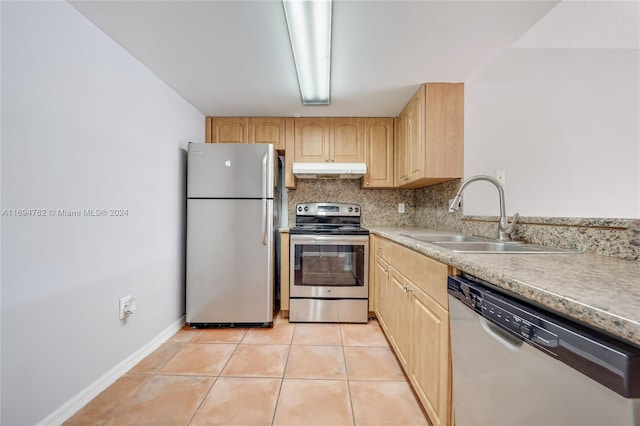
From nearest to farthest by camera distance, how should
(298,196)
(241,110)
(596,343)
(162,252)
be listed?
(596,343) < (162,252) < (241,110) < (298,196)

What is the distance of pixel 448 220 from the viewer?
221cm

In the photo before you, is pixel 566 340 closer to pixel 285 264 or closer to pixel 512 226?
pixel 512 226

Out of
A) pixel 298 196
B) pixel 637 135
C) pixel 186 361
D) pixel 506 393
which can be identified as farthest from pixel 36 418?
pixel 637 135

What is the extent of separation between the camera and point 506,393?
0.67 m

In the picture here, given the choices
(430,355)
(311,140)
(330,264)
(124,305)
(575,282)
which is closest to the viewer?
(575,282)

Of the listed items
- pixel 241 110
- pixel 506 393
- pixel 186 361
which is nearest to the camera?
pixel 506 393

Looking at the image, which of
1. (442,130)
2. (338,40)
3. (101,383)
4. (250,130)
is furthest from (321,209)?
(101,383)

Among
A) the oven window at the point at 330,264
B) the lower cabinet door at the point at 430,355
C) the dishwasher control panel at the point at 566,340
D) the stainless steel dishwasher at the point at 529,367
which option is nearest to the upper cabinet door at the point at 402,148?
the oven window at the point at 330,264

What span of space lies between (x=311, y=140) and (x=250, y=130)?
2.18ft

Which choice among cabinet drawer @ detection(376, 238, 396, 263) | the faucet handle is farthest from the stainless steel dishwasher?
cabinet drawer @ detection(376, 238, 396, 263)

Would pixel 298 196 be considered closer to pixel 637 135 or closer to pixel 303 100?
pixel 303 100

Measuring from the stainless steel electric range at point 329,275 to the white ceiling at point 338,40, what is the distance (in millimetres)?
1282

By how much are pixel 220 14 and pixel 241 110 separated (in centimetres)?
126

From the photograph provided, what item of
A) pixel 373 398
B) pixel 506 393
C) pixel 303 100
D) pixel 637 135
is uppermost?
pixel 303 100
